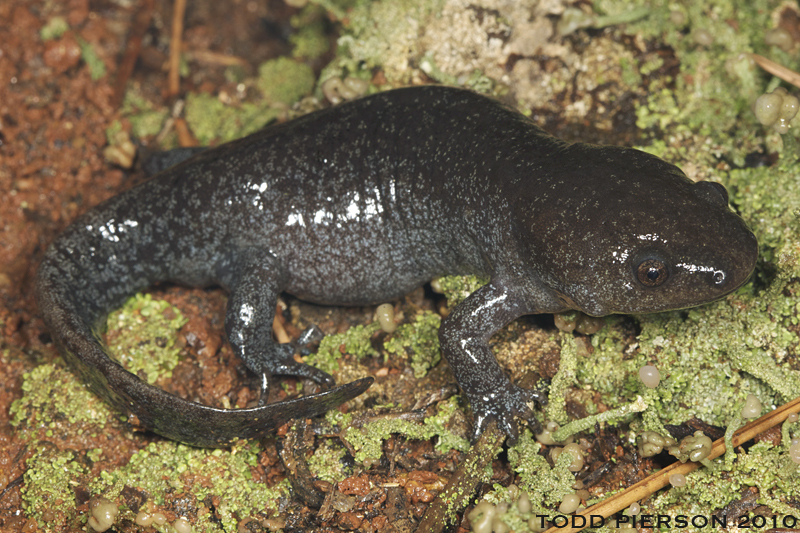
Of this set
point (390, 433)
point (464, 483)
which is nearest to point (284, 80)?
point (390, 433)

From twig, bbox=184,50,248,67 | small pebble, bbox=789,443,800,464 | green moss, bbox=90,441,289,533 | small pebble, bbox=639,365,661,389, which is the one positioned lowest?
green moss, bbox=90,441,289,533

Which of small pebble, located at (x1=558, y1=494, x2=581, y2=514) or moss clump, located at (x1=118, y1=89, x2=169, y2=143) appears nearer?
small pebble, located at (x1=558, y1=494, x2=581, y2=514)

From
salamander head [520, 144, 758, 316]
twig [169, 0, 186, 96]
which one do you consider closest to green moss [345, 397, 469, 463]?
salamander head [520, 144, 758, 316]

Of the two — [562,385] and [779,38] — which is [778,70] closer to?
[779,38]

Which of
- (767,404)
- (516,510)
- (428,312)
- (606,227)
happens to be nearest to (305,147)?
(428,312)

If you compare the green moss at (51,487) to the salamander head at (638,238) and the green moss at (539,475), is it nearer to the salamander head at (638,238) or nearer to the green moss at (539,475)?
the green moss at (539,475)

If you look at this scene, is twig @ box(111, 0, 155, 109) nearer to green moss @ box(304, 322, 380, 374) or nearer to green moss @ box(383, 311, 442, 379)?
green moss @ box(304, 322, 380, 374)

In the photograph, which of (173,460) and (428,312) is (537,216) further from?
(173,460)

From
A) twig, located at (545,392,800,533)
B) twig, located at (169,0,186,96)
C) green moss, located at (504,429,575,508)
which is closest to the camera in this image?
twig, located at (545,392,800,533)
